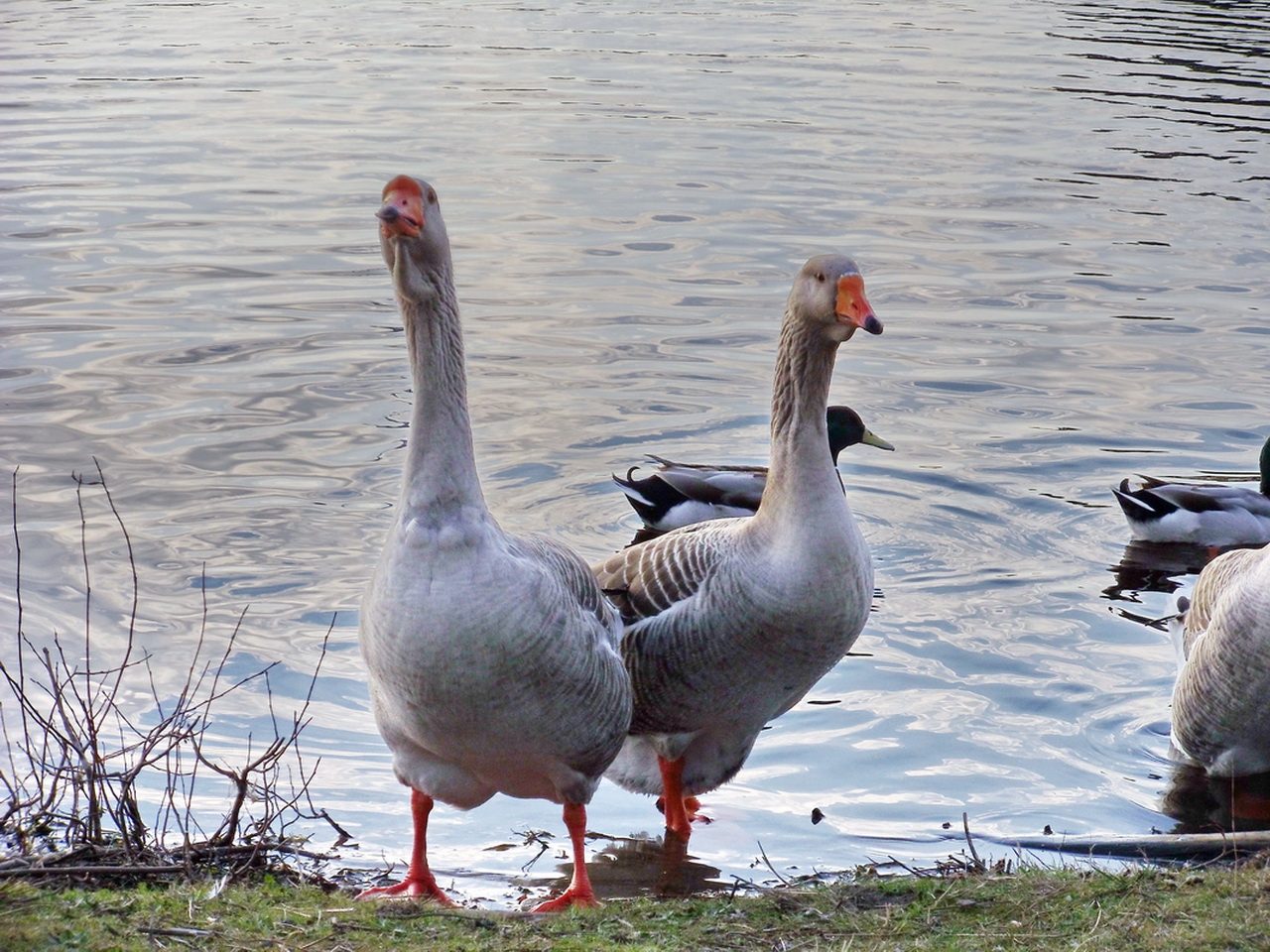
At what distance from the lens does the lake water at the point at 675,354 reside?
7570mm

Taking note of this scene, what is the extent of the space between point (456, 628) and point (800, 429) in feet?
7.39

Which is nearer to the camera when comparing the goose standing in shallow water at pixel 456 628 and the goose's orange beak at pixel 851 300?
the goose standing in shallow water at pixel 456 628

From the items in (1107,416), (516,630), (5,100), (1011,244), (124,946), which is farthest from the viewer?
(5,100)

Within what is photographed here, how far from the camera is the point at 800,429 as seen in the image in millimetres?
6457

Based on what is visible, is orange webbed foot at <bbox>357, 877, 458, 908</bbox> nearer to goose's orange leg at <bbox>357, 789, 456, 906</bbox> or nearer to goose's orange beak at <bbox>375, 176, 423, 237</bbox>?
goose's orange leg at <bbox>357, 789, 456, 906</bbox>

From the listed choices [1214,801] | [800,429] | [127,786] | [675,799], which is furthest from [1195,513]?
[127,786]

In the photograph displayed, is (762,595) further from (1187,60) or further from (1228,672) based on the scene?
(1187,60)

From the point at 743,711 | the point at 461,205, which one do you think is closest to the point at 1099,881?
Result: the point at 743,711

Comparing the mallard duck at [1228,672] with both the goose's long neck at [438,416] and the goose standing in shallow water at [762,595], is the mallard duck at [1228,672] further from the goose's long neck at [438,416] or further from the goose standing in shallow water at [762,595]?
the goose's long neck at [438,416]

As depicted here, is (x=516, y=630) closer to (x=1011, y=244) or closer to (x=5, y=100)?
(x=1011, y=244)

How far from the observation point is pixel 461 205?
18.6 m

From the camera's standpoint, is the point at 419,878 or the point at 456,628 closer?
the point at 456,628

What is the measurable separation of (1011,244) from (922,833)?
481 inches

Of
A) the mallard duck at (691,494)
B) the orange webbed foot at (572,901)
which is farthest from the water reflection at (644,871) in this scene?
the mallard duck at (691,494)
